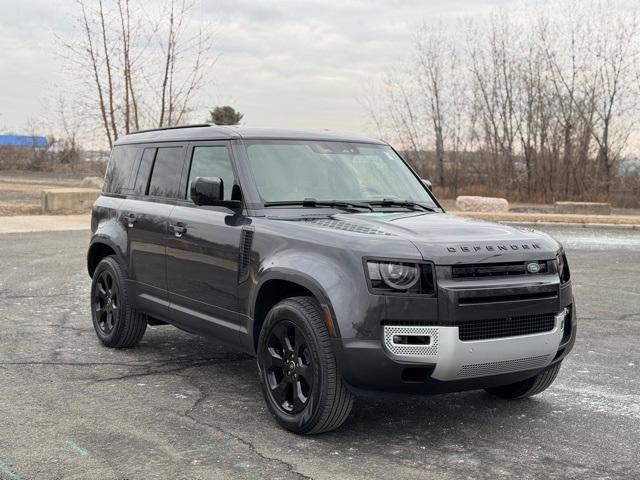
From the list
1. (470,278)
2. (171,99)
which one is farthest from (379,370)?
(171,99)

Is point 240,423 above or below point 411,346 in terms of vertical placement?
below

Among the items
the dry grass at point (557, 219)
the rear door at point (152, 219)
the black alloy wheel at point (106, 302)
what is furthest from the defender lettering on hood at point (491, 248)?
the dry grass at point (557, 219)

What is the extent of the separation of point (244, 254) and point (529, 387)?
2195 millimetres

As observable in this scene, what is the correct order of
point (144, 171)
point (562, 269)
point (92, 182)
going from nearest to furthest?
point (562, 269) < point (144, 171) < point (92, 182)

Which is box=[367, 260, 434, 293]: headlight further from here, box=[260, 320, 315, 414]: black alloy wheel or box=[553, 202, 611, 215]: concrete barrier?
box=[553, 202, 611, 215]: concrete barrier

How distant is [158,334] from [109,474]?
3852 millimetres

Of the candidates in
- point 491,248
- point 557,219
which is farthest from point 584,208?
point 491,248

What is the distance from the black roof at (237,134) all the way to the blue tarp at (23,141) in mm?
48507

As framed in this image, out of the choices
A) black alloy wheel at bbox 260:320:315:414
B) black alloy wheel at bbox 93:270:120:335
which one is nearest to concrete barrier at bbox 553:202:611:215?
black alloy wheel at bbox 93:270:120:335

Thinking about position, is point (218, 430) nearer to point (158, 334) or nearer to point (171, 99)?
point (158, 334)

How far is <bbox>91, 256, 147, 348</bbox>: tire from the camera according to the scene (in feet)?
23.1

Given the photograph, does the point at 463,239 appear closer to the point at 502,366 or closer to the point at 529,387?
the point at 502,366

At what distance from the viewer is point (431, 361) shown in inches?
177

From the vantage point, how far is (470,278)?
463 centimetres
